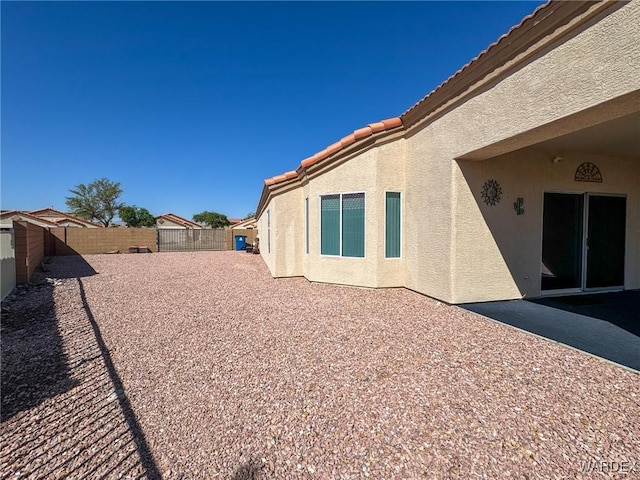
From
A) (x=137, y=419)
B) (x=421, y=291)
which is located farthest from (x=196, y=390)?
(x=421, y=291)

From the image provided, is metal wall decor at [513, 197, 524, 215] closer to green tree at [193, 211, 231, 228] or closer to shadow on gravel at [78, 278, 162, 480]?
shadow on gravel at [78, 278, 162, 480]

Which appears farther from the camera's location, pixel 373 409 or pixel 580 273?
pixel 580 273

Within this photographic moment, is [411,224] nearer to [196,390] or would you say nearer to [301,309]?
[301,309]

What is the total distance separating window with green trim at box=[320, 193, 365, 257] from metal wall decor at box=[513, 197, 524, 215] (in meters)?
3.66

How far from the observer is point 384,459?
7.28 ft

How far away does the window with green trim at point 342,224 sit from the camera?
8.23m

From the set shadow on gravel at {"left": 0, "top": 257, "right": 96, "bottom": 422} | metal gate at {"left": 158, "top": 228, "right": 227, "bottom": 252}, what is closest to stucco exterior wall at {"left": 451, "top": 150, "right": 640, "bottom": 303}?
shadow on gravel at {"left": 0, "top": 257, "right": 96, "bottom": 422}

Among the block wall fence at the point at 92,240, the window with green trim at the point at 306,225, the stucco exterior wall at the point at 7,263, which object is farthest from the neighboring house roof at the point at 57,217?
the window with green trim at the point at 306,225

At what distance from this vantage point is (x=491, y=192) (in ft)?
21.3

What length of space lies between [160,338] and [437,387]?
13.9 ft

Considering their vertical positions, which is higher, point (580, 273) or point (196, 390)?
point (580, 273)

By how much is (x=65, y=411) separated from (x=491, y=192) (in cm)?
788

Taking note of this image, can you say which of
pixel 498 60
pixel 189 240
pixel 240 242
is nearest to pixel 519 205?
pixel 498 60

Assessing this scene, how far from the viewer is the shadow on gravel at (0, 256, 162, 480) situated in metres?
2.18
